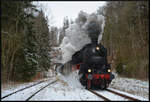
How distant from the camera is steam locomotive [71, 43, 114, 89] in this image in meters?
11.0

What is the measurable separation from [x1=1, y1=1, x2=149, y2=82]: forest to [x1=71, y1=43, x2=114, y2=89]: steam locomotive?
2056 millimetres

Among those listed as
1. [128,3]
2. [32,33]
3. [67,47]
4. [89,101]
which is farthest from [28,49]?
[89,101]

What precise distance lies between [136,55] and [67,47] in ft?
35.1

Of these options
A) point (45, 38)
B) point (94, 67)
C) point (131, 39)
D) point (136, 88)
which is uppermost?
point (131, 39)

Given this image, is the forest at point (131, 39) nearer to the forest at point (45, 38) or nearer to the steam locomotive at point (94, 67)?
the forest at point (45, 38)

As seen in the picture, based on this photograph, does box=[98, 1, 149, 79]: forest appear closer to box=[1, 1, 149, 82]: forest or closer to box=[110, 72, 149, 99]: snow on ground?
box=[1, 1, 149, 82]: forest

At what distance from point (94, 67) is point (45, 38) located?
3612mm

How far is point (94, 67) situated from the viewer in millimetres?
11453

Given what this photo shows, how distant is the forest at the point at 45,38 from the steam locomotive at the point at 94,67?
206cm

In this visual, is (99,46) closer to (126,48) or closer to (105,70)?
(105,70)

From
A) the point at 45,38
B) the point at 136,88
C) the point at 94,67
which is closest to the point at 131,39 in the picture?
the point at 136,88

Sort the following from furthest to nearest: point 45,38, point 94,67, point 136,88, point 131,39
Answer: point 131,39
point 136,88
point 94,67
point 45,38

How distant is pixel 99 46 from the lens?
11.4 metres

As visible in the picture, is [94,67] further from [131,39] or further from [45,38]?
[131,39]
